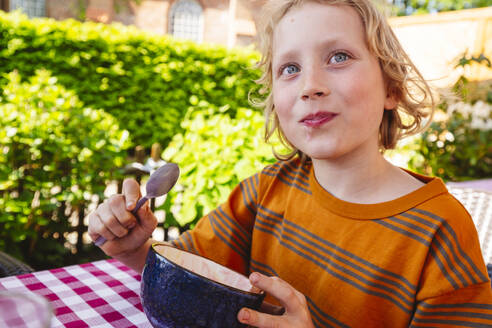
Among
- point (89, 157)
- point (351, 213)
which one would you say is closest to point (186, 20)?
point (89, 157)

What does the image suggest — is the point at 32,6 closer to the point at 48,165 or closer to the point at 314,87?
the point at 48,165

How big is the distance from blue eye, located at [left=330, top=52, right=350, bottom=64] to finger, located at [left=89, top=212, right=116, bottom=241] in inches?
27.1

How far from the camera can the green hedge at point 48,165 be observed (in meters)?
2.60

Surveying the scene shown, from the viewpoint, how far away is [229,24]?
16.8 meters

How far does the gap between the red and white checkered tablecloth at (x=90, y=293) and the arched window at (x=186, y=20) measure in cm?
1775

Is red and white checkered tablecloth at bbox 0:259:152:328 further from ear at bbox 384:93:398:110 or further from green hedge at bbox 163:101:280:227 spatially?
green hedge at bbox 163:101:280:227

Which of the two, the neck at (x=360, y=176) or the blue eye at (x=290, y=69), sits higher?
the blue eye at (x=290, y=69)

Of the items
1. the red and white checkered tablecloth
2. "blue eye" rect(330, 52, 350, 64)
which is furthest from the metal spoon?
"blue eye" rect(330, 52, 350, 64)

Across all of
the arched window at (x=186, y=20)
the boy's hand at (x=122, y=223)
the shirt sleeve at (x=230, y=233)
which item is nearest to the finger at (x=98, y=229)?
the boy's hand at (x=122, y=223)

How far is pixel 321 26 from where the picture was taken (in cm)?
99

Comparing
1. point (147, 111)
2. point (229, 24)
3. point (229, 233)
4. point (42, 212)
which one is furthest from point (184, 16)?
point (229, 233)

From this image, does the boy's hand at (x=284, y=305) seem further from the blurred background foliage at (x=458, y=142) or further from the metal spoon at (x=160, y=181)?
the blurred background foliage at (x=458, y=142)

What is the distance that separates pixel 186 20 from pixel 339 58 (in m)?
18.3

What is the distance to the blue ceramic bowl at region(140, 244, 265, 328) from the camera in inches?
23.9
